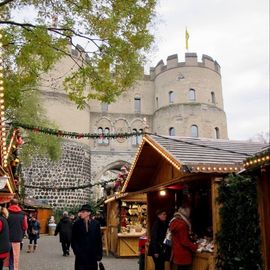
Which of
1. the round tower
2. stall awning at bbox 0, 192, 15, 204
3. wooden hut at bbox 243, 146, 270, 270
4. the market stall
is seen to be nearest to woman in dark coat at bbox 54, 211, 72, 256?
the market stall

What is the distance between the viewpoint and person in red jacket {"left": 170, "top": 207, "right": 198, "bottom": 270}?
6.72m

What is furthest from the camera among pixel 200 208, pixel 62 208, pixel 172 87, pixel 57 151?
pixel 172 87

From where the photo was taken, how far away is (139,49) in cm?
1027

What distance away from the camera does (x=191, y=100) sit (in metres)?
40.2

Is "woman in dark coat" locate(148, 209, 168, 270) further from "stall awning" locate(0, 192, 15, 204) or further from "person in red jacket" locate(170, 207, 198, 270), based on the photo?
"stall awning" locate(0, 192, 15, 204)

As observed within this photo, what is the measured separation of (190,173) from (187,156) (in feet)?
1.57

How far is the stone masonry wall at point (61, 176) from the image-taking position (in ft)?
109

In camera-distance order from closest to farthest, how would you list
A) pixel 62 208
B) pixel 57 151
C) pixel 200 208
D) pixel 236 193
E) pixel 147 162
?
pixel 236 193
pixel 200 208
pixel 147 162
pixel 57 151
pixel 62 208

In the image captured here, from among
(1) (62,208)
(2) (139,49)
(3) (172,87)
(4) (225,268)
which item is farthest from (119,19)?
(3) (172,87)

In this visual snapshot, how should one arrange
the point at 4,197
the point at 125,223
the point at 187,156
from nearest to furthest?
the point at 187,156 < the point at 4,197 < the point at 125,223

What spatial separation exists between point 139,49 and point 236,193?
543cm

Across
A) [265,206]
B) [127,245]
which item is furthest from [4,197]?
[265,206]

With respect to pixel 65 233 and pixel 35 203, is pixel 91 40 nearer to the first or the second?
pixel 65 233

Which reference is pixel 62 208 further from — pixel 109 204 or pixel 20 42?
pixel 20 42
